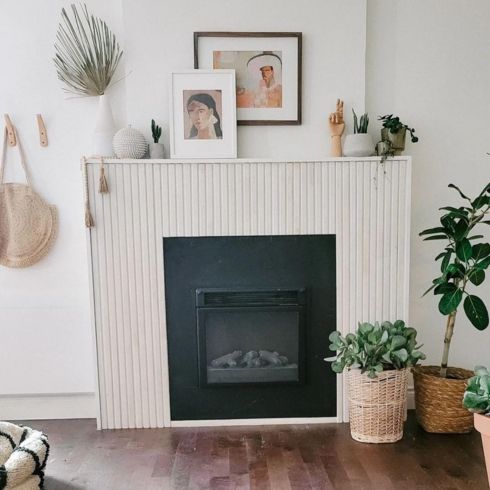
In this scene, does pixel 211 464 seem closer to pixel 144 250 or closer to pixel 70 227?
pixel 144 250

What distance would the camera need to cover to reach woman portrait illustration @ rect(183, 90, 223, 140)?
2326mm

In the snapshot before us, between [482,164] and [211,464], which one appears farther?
[482,164]

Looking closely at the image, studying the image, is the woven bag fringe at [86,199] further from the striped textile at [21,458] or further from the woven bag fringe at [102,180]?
the striped textile at [21,458]

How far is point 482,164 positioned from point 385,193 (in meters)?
0.66

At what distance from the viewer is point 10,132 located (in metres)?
2.43

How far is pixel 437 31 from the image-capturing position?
247 cm

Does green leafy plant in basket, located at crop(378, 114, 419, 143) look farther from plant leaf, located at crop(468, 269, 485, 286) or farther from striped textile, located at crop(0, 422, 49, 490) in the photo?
striped textile, located at crop(0, 422, 49, 490)

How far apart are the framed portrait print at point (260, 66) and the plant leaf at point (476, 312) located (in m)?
1.23

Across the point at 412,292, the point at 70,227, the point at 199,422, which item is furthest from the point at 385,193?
the point at 70,227

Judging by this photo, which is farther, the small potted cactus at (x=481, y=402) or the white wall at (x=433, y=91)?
the white wall at (x=433, y=91)

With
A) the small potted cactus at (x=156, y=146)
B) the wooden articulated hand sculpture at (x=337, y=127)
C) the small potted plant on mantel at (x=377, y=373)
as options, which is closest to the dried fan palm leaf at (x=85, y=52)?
the small potted cactus at (x=156, y=146)

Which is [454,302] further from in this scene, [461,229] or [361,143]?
[361,143]

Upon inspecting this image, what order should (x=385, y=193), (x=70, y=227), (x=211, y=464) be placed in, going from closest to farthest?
(x=211, y=464) → (x=385, y=193) → (x=70, y=227)

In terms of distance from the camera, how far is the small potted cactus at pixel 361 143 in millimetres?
Answer: 2316
